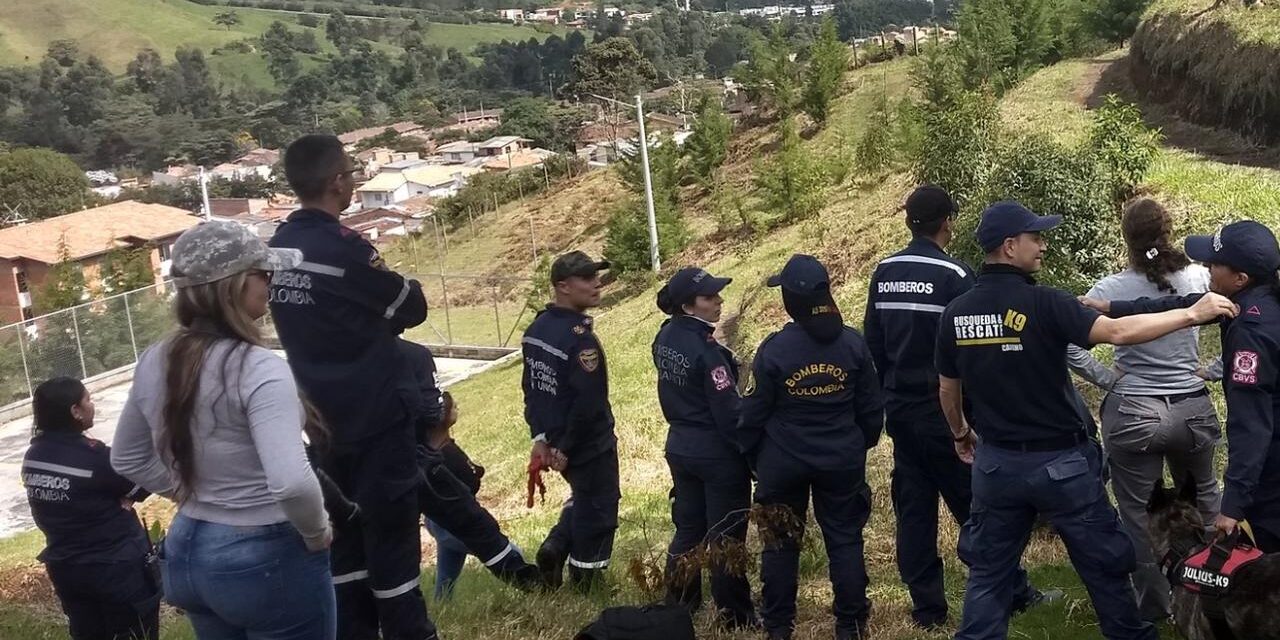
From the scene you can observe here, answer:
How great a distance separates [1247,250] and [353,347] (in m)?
3.31

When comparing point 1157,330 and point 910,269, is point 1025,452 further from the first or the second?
point 910,269

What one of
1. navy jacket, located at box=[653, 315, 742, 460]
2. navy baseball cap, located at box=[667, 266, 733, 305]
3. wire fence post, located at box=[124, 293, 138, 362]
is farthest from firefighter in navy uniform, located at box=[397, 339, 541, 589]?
wire fence post, located at box=[124, 293, 138, 362]

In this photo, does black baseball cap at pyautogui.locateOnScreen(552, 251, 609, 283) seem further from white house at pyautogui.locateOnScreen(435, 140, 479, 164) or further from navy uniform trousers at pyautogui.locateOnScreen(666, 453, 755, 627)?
white house at pyautogui.locateOnScreen(435, 140, 479, 164)

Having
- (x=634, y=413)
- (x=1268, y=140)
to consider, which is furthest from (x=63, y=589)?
(x=1268, y=140)

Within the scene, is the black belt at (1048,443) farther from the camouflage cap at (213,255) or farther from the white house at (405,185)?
the white house at (405,185)

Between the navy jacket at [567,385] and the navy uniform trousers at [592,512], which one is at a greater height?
the navy jacket at [567,385]

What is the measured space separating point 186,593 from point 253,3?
672 ft

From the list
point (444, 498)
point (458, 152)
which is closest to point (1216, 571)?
point (444, 498)

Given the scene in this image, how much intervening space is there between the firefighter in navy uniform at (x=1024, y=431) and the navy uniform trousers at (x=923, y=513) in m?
0.87

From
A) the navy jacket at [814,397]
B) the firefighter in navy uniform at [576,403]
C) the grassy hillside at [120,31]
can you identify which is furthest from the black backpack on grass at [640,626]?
the grassy hillside at [120,31]

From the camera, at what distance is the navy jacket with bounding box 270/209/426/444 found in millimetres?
3938

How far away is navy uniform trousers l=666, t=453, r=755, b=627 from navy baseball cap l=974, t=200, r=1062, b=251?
5.68 feet

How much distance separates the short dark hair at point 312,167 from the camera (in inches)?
157

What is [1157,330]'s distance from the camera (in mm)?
3719
